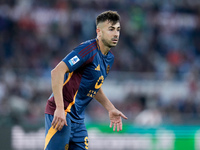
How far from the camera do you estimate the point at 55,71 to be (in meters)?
4.60

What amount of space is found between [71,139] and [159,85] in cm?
881

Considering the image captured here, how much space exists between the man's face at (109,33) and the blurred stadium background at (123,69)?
4007 mm

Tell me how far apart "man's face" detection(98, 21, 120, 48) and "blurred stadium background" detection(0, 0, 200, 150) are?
4007 millimetres

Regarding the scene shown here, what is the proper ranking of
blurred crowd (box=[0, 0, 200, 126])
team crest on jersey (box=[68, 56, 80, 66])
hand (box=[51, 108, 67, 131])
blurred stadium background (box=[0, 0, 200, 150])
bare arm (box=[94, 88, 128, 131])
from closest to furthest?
hand (box=[51, 108, 67, 131])
team crest on jersey (box=[68, 56, 80, 66])
bare arm (box=[94, 88, 128, 131])
blurred stadium background (box=[0, 0, 200, 150])
blurred crowd (box=[0, 0, 200, 126])

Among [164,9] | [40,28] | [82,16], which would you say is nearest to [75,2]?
[82,16]

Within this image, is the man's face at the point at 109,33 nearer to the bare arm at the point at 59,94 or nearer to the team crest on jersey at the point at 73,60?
the team crest on jersey at the point at 73,60

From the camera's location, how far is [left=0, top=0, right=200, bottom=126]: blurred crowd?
40.5ft

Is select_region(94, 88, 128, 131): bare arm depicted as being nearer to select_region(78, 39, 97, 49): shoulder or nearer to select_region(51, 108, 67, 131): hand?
select_region(78, 39, 97, 49): shoulder

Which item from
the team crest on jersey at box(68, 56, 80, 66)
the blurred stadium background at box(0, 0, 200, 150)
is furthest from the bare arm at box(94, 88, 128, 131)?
the blurred stadium background at box(0, 0, 200, 150)

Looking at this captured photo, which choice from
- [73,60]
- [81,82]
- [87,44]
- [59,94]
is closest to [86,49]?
[87,44]

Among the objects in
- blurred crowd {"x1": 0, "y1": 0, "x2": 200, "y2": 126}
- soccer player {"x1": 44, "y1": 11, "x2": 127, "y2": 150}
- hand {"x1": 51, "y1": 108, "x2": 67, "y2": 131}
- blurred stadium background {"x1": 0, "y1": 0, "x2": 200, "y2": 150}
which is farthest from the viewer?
blurred crowd {"x1": 0, "y1": 0, "x2": 200, "y2": 126}

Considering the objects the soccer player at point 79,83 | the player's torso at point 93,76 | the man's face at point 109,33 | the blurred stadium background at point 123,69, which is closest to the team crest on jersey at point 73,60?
the soccer player at point 79,83

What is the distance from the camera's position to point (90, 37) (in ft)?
51.7

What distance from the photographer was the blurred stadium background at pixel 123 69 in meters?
8.91
